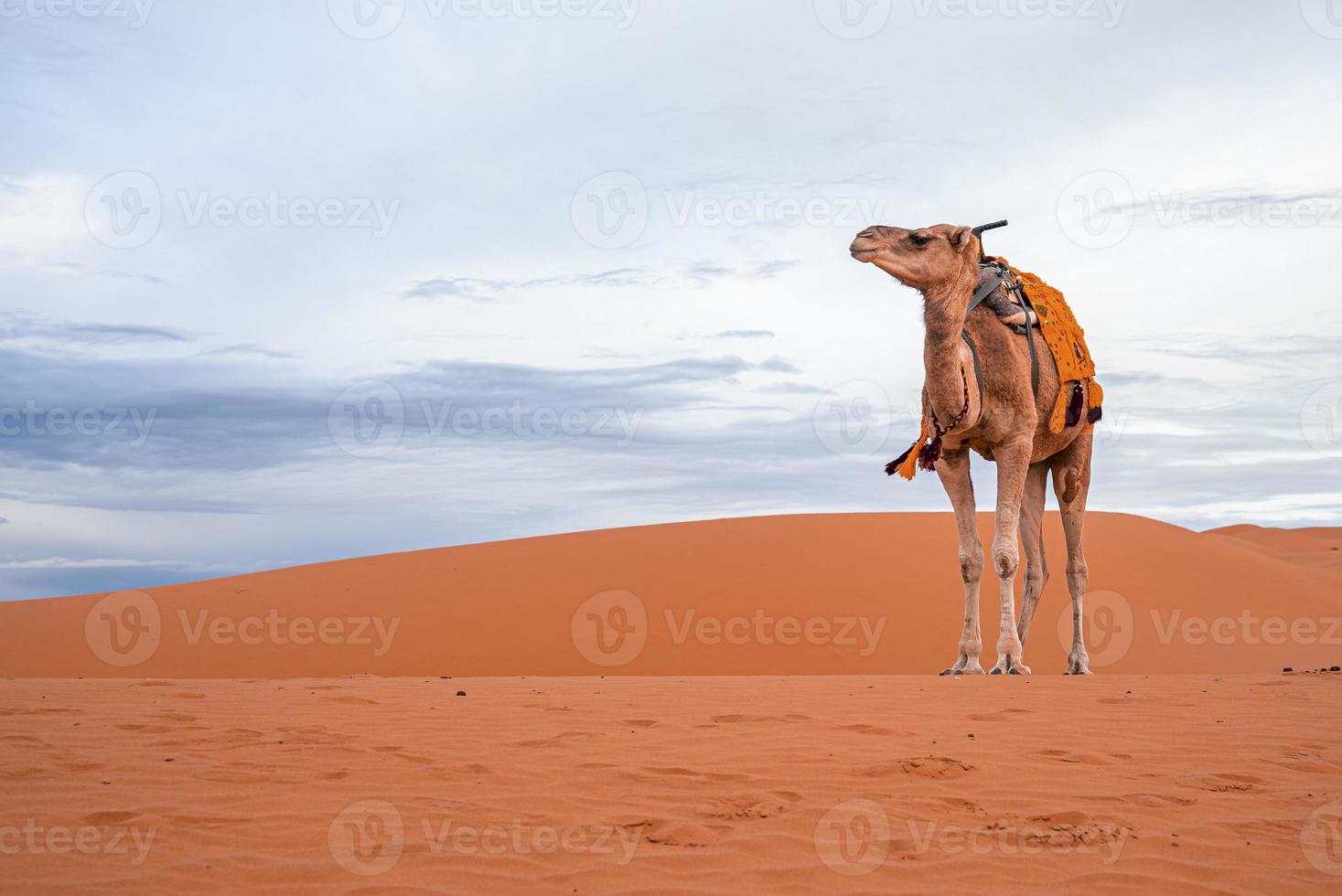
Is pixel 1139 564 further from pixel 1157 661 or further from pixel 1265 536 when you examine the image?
pixel 1265 536

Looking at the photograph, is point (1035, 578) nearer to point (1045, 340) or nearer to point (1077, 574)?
point (1077, 574)

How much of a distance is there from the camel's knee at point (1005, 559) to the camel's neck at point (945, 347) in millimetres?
1473

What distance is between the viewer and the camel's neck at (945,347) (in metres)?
10.6

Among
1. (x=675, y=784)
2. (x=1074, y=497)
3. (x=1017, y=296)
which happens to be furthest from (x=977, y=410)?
(x=675, y=784)

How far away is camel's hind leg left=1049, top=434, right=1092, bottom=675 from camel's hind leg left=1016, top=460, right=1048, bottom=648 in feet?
0.62

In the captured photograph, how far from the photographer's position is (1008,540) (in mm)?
11469

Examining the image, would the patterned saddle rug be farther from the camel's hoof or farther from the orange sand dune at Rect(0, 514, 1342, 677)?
the orange sand dune at Rect(0, 514, 1342, 677)

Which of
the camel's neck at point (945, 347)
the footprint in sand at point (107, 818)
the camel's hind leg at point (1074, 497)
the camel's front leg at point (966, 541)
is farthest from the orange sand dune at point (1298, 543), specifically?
the footprint in sand at point (107, 818)

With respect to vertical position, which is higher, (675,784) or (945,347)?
(945,347)

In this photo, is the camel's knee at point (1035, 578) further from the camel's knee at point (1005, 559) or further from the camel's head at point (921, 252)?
the camel's head at point (921, 252)

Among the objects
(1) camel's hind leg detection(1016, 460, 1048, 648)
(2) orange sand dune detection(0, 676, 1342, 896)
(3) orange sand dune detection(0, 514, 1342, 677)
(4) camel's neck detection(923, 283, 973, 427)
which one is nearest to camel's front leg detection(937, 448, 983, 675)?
(4) camel's neck detection(923, 283, 973, 427)

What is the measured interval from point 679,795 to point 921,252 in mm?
6220

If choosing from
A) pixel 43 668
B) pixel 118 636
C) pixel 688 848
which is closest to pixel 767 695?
pixel 688 848

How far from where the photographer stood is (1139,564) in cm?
2320
